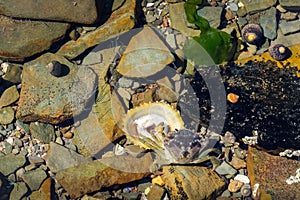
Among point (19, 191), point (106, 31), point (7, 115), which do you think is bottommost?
point (19, 191)

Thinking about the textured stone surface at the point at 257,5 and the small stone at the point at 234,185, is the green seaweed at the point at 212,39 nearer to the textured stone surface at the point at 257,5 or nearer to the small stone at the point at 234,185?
the textured stone surface at the point at 257,5

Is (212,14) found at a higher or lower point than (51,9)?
lower

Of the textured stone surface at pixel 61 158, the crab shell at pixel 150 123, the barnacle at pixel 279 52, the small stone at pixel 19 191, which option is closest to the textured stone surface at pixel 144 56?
the crab shell at pixel 150 123

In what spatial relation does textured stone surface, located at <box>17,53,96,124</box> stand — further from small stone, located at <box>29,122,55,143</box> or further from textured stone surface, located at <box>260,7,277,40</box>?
textured stone surface, located at <box>260,7,277,40</box>

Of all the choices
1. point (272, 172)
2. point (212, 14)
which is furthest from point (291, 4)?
point (272, 172)

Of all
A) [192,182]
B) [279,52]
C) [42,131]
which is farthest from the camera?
[42,131]

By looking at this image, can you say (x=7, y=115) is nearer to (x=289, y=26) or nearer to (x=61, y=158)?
(x=61, y=158)

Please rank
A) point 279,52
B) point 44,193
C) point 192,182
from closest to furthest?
1. point 192,182
2. point 44,193
3. point 279,52

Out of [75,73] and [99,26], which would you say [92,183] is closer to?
[75,73]
